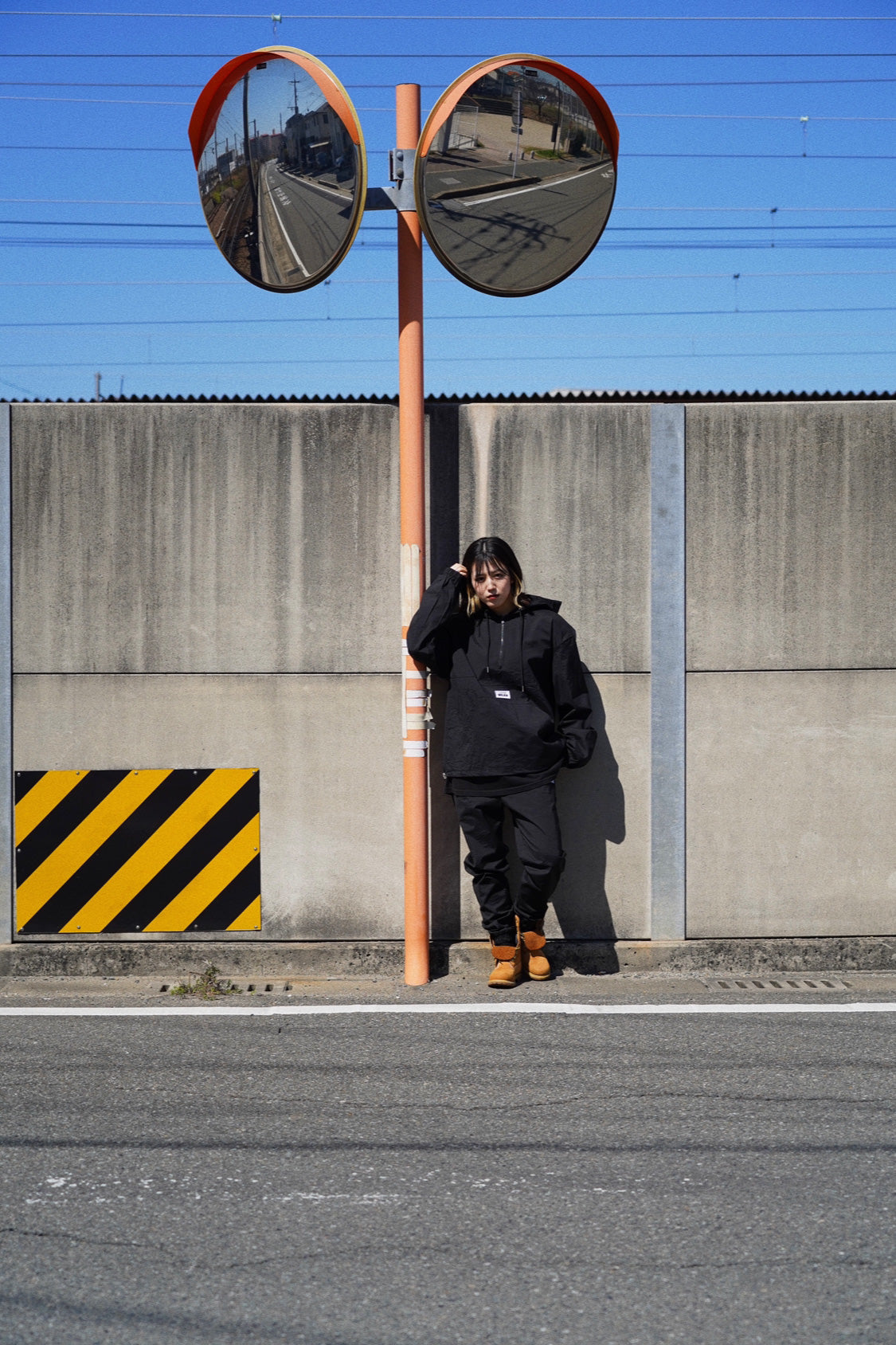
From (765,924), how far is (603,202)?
3.60 m

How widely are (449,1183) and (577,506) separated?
360 cm

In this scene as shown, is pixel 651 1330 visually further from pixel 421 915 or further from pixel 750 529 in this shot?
pixel 750 529

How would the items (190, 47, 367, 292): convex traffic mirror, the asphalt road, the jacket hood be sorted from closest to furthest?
the asphalt road → (190, 47, 367, 292): convex traffic mirror → the jacket hood

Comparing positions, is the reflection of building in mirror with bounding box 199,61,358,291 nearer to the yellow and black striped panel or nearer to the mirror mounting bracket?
the mirror mounting bracket

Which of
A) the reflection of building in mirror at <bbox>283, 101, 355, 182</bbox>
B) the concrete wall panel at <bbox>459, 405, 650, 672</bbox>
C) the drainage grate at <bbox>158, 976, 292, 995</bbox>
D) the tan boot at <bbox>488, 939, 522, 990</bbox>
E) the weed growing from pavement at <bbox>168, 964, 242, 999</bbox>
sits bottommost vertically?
the drainage grate at <bbox>158, 976, 292, 995</bbox>

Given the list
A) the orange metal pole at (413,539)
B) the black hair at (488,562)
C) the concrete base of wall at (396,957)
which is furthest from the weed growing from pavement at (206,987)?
the black hair at (488,562)

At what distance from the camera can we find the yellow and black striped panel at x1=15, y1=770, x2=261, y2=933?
5.96 meters

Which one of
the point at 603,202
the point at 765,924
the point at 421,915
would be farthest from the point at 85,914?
the point at 603,202

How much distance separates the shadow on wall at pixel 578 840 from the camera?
19.7 feet

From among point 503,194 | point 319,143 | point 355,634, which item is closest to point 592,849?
point 355,634

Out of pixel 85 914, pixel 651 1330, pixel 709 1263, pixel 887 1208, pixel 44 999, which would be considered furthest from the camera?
pixel 85 914

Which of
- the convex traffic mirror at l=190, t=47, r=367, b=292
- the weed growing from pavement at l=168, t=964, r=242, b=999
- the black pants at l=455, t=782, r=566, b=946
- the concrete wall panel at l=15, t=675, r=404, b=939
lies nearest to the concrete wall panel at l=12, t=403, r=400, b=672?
the concrete wall panel at l=15, t=675, r=404, b=939

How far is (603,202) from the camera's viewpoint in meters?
5.49

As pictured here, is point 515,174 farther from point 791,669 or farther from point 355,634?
point 791,669
